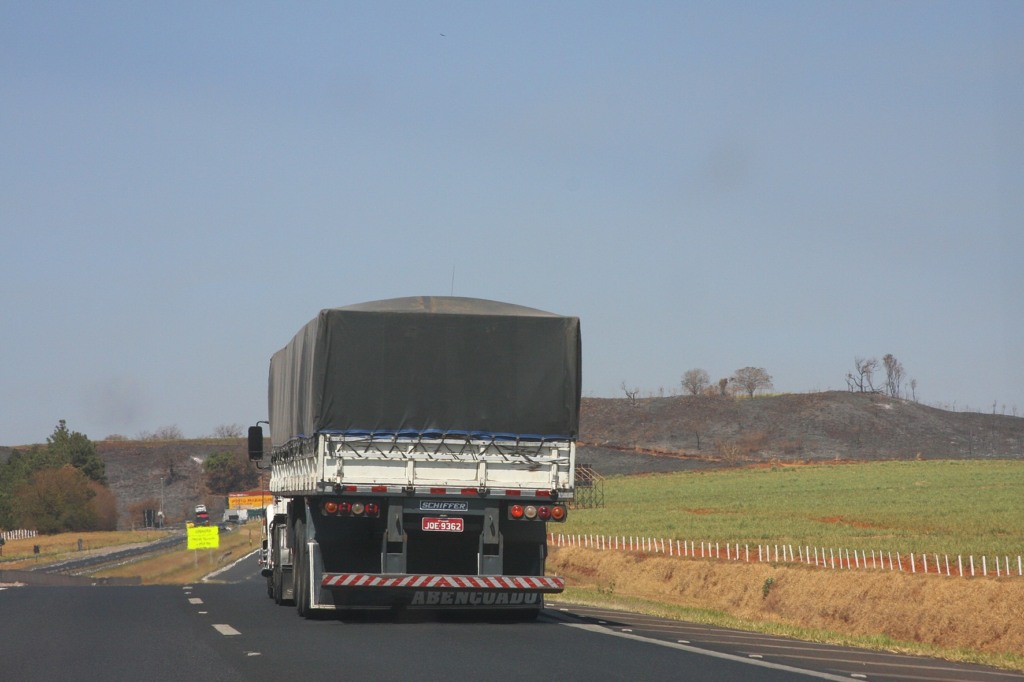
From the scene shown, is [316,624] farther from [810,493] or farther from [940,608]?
[810,493]

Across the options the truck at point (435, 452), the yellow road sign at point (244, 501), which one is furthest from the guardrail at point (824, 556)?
the yellow road sign at point (244, 501)

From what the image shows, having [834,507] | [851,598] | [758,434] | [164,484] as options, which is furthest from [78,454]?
[851,598]

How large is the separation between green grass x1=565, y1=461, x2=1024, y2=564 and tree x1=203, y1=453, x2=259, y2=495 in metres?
85.1

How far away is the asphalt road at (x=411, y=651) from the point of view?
10953mm

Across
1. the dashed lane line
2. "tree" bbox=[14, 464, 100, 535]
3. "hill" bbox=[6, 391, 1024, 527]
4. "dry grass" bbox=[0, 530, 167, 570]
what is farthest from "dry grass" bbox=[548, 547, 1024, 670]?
"tree" bbox=[14, 464, 100, 535]

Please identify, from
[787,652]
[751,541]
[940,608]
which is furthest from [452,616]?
[751,541]

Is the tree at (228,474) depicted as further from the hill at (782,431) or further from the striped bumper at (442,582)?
the striped bumper at (442,582)

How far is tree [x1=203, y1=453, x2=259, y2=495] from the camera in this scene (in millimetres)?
183875

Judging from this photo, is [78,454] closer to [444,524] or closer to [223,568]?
[223,568]

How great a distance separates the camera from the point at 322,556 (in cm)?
1667

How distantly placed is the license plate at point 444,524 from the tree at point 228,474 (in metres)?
170

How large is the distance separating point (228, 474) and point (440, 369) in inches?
6802

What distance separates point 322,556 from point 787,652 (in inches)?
251

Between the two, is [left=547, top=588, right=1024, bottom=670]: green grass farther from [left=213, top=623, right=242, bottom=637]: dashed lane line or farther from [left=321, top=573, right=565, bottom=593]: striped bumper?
[left=213, top=623, right=242, bottom=637]: dashed lane line
